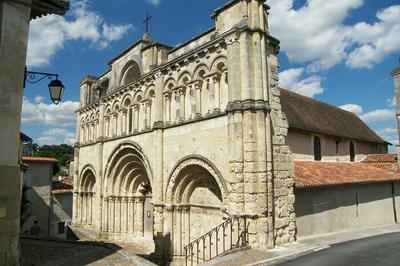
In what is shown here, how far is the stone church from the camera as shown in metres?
11.5

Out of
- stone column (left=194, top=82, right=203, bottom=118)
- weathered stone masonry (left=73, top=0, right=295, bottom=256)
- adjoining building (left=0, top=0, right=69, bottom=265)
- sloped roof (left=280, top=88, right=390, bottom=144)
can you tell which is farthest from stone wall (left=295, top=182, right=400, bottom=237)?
adjoining building (left=0, top=0, right=69, bottom=265)

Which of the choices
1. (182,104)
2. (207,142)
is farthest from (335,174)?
(182,104)

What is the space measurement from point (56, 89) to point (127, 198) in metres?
12.6

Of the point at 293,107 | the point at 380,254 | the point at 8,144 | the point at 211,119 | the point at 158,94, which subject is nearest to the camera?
the point at 8,144

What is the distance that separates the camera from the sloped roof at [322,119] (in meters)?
18.3

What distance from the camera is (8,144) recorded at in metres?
5.95

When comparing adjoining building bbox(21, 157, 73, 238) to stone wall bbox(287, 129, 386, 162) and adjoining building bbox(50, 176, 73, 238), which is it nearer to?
adjoining building bbox(50, 176, 73, 238)

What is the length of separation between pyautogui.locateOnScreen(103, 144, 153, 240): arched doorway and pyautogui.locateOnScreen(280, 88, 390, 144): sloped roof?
8877mm

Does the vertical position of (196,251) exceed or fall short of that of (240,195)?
it falls short

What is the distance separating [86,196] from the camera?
23734 mm

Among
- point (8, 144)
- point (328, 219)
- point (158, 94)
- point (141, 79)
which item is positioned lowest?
point (328, 219)

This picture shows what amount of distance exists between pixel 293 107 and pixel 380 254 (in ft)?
32.7

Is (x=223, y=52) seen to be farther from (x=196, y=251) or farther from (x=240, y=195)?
(x=196, y=251)

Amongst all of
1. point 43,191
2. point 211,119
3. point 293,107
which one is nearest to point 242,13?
point 211,119
